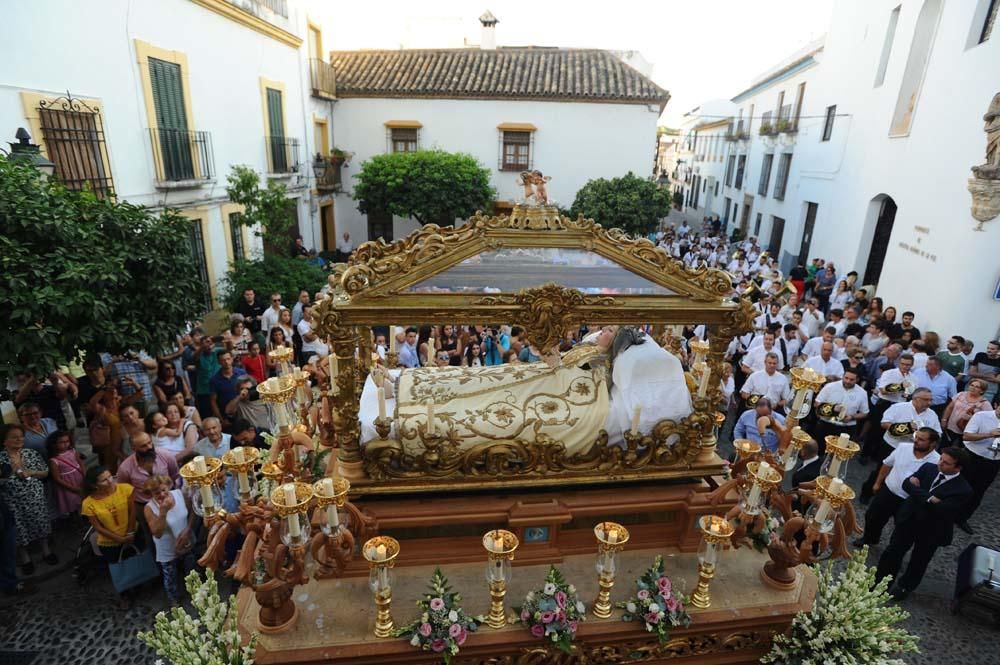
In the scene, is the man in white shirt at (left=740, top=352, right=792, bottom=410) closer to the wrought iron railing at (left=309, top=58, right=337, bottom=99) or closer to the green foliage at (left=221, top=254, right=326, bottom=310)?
the green foliage at (left=221, top=254, right=326, bottom=310)

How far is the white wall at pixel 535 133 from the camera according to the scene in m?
20.2

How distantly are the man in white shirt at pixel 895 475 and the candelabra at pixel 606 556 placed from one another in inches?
143

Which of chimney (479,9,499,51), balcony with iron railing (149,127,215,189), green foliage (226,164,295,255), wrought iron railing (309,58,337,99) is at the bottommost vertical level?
green foliage (226,164,295,255)

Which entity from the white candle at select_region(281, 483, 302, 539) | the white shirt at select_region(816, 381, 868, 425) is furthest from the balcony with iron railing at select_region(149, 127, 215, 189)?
the white shirt at select_region(816, 381, 868, 425)

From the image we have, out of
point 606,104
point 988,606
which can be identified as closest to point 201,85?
point 606,104

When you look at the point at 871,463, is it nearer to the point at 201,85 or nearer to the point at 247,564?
the point at 247,564

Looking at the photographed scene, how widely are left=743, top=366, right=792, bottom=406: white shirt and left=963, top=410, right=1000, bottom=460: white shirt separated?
1836 mm

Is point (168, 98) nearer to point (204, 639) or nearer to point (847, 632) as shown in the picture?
point (204, 639)

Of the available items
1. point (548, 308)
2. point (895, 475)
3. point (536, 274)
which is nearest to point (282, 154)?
point (536, 274)

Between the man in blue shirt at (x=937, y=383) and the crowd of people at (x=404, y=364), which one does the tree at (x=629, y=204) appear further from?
the man in blue shirt at (x=937, y=383)

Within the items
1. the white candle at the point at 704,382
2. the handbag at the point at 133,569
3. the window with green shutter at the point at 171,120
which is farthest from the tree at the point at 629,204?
the handbag at the point at 133,569

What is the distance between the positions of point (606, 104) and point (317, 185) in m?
10.5

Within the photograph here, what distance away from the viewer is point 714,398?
415 cm

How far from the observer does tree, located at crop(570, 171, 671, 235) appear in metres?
17.4
